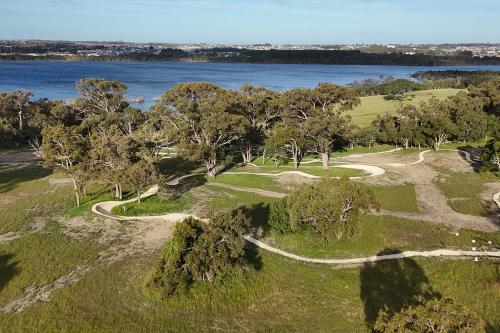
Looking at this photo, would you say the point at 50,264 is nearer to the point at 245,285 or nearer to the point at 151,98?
the point at 245,285

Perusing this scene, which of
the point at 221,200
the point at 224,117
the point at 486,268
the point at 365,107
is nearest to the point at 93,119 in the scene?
the point at 224,117

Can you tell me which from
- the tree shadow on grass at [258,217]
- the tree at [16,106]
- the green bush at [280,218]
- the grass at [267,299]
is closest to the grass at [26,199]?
the grass at [267,299]

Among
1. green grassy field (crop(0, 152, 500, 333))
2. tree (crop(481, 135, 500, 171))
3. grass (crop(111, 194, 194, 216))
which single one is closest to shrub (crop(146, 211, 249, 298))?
green grassy field (crop(0, 152, 500, 333))

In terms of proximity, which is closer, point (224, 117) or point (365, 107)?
point (224, 117)

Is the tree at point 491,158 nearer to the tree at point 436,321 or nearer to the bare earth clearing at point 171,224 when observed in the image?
the bare earth clearing at point 171,224

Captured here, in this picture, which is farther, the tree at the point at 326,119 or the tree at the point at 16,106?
the tree at the point at 16,106

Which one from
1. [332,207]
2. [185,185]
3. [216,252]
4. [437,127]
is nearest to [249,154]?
[185,185]
